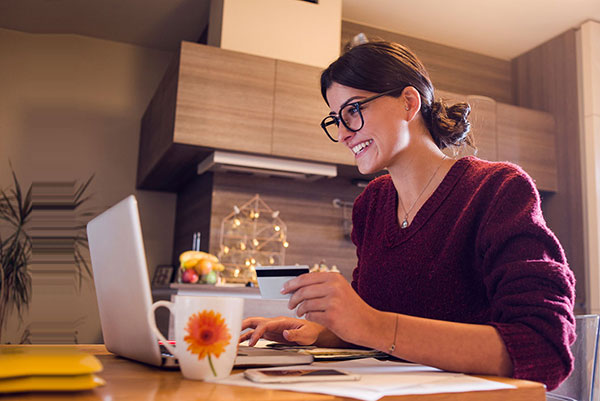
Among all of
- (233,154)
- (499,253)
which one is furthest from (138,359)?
(233,154)

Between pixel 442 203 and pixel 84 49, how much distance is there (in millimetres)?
4234

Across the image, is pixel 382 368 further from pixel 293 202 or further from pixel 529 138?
pixel 529 138

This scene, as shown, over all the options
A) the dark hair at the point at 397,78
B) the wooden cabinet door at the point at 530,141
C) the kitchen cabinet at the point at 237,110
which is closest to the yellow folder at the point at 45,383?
the dark hair at the point at 397,78

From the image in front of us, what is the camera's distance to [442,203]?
122 centimetres

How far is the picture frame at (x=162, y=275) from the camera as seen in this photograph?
4.25 meters

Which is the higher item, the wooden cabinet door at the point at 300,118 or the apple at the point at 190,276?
the wooden cabinet door at the point at 300,118

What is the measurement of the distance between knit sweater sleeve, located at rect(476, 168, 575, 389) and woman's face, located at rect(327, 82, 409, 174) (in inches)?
14.8

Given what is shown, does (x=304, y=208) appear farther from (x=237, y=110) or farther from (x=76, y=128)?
(x=76, y=128)

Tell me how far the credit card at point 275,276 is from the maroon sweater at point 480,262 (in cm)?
33

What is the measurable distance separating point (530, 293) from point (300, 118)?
2.64 metres

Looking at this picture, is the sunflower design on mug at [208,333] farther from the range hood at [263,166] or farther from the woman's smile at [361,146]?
the range hood at [263,166]

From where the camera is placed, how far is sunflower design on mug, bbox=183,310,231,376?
2.35ft

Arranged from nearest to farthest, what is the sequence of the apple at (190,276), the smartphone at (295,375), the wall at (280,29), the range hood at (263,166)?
the smartphone at (295,375) → the apple at (190,276) → the range hood at (263,166) → the wall at (280,29)

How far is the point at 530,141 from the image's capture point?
163 inches
